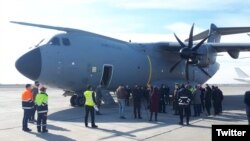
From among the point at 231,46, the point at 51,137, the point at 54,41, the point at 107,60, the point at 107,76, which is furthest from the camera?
the point at 231,46

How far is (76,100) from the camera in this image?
67.4ft

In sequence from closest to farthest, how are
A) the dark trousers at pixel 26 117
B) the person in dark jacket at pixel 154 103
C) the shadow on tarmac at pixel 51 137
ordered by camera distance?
the shadow on tarmac at pixel 51 137 < the dark trousers at pixel 26 117 < the person in dark jacket at pixel 154 103

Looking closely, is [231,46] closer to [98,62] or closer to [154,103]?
[98,62]

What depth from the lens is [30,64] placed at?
1688 centimetres

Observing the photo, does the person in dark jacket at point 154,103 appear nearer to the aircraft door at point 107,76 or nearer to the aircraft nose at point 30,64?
the aircraft door at point 107,76

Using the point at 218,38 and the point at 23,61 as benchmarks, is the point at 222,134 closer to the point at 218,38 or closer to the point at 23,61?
the point at 23,61

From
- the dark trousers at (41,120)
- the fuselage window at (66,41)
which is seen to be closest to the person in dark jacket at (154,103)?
the dark trousers at (41,120)

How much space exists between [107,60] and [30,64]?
5.28m

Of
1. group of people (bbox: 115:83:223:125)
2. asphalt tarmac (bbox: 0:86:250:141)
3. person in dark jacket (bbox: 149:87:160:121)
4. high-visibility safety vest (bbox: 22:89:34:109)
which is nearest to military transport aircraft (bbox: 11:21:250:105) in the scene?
asphalt tarmac (bbox: 0:86:250:141)

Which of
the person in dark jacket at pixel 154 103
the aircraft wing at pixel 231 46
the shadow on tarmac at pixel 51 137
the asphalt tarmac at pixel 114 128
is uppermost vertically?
the aircraft wing at pixel 231 46

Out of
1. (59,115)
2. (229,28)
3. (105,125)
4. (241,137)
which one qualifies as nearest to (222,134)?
(241,137)

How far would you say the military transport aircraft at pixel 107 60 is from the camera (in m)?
17.6

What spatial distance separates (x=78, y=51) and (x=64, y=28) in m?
1.75

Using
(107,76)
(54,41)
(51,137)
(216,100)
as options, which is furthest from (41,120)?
(216,100)
